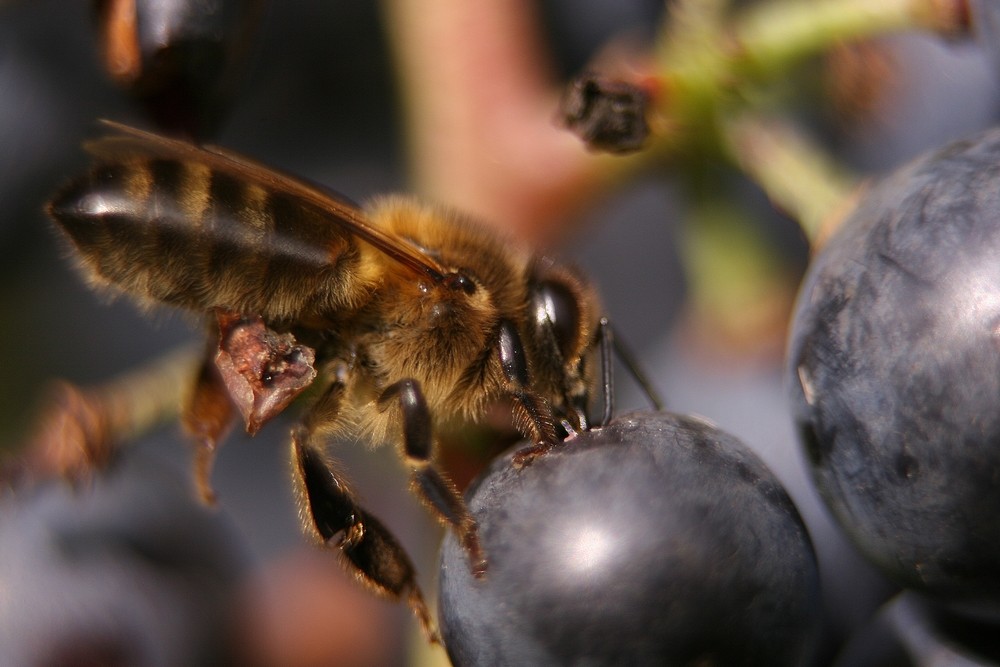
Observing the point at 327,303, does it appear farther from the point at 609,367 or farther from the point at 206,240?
the point at 609,367

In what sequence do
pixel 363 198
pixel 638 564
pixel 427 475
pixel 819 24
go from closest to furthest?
pixel 638 564
pixel 427 475
pixel 819 24
pixel 363 198

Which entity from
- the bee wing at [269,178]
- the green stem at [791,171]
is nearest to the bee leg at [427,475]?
the bee wing at [269,178]

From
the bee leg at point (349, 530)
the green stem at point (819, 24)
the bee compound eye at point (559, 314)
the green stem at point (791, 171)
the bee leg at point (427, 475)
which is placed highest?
the green stem at point (819, 24)

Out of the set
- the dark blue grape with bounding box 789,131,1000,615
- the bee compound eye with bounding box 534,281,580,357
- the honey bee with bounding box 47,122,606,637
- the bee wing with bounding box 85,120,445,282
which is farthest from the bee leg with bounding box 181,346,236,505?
the dark blue grape with bounding box 789,131,1000,615

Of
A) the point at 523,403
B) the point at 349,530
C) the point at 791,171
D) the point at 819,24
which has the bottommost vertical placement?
the point at 349,530

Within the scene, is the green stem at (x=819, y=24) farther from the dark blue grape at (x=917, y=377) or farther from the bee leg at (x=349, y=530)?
the bee leg at (x=349, y=530)

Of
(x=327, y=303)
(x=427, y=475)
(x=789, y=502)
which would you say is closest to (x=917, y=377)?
(x=789, y=502)

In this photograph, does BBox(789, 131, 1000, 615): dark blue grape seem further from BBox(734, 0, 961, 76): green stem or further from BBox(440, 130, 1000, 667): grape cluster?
BBox(734, 0, 961, 76): green stem
